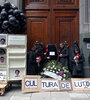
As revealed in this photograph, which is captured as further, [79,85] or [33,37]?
[33,37]

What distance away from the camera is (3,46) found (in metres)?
7.82

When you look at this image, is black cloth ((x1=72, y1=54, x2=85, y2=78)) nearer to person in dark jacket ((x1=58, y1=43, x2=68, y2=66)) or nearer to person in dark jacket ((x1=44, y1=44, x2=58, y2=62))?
person in dark jacket ((x1=58, y1=43, x2=68, y2=66))

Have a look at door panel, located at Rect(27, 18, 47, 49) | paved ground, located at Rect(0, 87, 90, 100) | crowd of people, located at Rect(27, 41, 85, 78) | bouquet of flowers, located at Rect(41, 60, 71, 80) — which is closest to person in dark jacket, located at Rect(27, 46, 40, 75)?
crowd of people, located at Rect(27, 41, 85, 78)

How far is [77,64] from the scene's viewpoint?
8.65 metres

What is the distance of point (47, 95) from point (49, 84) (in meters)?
0.67

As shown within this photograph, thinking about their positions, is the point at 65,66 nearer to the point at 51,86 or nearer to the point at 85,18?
the point at 51,86

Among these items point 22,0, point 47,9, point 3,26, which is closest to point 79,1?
→ point 47,9

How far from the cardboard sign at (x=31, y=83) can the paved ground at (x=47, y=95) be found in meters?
0.24

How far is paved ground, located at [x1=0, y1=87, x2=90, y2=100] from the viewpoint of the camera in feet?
22.8

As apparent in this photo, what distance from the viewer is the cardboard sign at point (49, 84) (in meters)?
7.81

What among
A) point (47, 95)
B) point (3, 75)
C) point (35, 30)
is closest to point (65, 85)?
point (47, 95)

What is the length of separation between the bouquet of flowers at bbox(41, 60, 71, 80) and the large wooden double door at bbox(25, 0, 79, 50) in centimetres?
147

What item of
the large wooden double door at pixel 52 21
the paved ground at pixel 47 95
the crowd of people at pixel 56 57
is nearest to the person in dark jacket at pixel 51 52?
the crowd of people at pixel 56 57

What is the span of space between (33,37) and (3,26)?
226 centimetres
